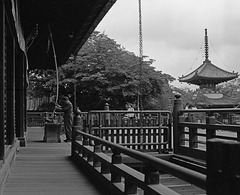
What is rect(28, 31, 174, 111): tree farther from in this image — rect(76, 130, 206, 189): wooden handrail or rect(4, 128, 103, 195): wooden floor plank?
rect(76, 130, 206, 189): wooden handrail

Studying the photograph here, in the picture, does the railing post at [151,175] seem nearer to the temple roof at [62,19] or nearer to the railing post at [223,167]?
the railing post at [223,167]

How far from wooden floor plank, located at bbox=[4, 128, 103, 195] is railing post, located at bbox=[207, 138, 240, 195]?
3.05m

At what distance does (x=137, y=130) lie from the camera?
9.60 metres

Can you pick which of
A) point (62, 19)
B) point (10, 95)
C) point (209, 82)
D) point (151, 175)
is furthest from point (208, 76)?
point (151, 175)

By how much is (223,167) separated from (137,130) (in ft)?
25.5

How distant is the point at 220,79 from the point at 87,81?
13.8 meters

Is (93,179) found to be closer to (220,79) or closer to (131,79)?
(131,79)

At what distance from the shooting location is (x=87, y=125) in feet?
31.1

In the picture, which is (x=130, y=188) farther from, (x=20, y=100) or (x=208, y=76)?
(x=208, y=76)

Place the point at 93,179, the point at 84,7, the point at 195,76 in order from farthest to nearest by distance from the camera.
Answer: the point at 195,76
the point at 84,7
the point at 93,179

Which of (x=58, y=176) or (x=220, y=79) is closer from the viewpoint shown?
(x=58, y=176)

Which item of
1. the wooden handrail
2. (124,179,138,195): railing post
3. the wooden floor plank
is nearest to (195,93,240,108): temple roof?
the wooden floor plank

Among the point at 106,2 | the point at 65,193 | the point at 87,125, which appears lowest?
the point at 65,193

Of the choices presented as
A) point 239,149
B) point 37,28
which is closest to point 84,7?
point 37,28
